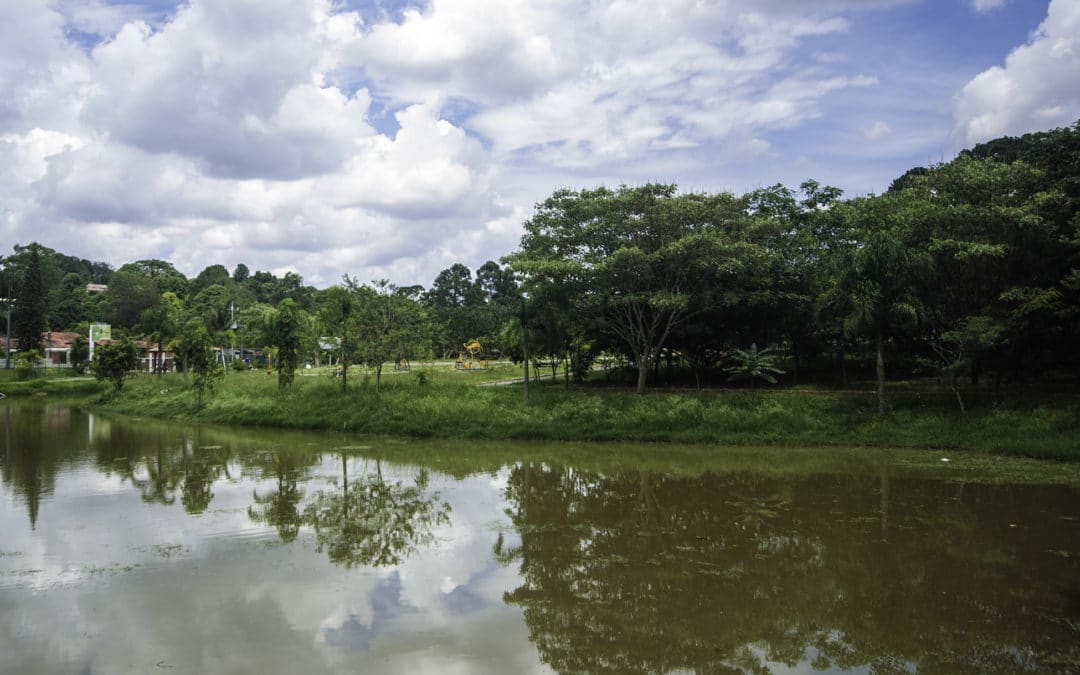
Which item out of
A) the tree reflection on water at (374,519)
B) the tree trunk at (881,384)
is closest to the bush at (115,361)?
the tree reflection on water at (374,519)

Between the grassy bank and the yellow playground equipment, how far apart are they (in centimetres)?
1817

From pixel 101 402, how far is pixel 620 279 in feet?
110

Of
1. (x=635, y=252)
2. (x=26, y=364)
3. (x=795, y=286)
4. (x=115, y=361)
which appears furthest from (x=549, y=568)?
(x=26, y=364)

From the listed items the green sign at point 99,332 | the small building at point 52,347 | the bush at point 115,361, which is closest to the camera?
the bush at point 115,361

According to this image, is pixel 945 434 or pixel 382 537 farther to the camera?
pixel 945 434

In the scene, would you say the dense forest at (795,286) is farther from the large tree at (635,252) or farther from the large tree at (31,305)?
the large tree at (31,305)

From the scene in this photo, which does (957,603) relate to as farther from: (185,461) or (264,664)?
(185,461)

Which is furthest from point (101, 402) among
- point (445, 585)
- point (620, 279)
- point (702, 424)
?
point (445, 585)

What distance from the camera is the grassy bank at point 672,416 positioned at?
20656 millimetres

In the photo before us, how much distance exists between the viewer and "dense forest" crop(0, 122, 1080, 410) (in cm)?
2189

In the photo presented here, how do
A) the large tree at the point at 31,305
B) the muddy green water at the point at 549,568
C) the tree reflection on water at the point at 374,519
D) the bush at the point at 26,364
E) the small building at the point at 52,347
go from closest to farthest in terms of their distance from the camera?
the muddy green water at the point at 549,568
the tree reflection on water at the point at 374,519
the bush at the point at 26,364
the large tree at the point at 31,305
the small building at the point at 52,347

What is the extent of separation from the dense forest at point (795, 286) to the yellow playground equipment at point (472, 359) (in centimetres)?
1659

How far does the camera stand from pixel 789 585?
32.4 ft

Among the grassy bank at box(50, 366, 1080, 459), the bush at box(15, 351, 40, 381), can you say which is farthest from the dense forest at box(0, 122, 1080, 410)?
the bush at box(15, 351, 40, 381)
